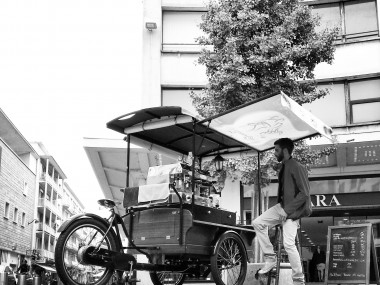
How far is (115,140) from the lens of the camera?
1736cm

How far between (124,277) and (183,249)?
88cm

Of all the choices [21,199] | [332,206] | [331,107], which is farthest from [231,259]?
[21,199]

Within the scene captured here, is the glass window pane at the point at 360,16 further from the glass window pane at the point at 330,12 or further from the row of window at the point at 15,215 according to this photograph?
the row of window at the point at 15,215

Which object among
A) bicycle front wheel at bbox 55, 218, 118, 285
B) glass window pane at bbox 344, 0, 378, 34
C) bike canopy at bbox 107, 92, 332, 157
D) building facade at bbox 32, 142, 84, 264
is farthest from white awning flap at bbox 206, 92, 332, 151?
building facade at bbox 32, 142, 84, 264

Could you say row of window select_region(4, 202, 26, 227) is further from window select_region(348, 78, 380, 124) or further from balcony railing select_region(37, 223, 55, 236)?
window select_region(348, 78, 380, 124)

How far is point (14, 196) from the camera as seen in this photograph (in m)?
48.0

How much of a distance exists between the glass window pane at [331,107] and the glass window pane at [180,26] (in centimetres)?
532

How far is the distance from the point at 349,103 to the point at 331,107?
65 centimetres

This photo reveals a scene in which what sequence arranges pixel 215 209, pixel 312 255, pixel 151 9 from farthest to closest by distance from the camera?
pixel 151 9 → pixel 312 255 → pixel 215 209

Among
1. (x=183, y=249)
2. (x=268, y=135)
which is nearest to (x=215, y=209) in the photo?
(x=183, y=249)

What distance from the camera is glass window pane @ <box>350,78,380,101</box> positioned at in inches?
747

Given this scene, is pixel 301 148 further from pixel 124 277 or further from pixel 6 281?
pixel 6 281

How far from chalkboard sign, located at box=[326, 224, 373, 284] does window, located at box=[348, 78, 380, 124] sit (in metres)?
10.4

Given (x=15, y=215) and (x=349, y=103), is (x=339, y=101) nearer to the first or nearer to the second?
(x=349, y=103)
